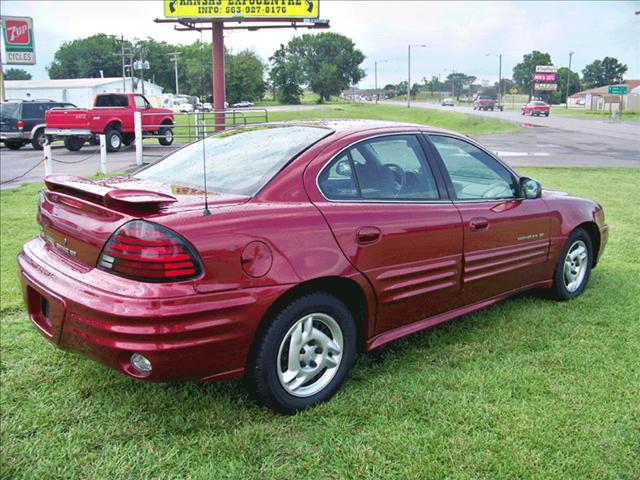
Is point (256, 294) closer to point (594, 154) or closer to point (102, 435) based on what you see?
point (102, 435)

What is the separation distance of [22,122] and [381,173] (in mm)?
22147

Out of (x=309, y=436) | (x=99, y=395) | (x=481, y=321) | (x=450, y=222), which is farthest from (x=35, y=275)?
(x=481, y=321)

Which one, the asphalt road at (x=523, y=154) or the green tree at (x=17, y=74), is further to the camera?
the green tree at (x=17, y=74)

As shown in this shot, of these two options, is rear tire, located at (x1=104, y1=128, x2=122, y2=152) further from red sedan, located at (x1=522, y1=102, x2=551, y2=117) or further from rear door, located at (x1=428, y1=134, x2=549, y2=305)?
red sedan, located at (x1=522, y1=102, x2=551, y2=117)

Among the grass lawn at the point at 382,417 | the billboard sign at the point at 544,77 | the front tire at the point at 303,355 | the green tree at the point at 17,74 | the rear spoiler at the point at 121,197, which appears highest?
the green tree at the point at 17,74

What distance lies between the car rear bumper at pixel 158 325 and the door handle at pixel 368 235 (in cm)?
58

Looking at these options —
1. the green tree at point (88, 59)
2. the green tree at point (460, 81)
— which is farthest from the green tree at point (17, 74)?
the green tree at point (460, 81)

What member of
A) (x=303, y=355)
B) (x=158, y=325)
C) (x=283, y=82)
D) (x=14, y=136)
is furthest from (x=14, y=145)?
(x=158, y=325)

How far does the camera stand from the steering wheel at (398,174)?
3637 mm

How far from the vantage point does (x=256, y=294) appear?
2791 mm

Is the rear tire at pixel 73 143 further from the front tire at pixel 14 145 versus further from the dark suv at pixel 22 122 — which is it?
the front tire at pixel 14 145

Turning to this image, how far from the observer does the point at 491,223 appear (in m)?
4.01

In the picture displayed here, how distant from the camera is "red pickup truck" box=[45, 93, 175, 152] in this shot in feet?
67.3

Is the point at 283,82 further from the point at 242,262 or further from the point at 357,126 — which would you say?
the point at 242,262
